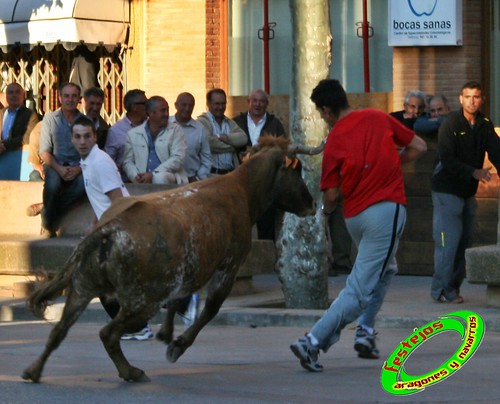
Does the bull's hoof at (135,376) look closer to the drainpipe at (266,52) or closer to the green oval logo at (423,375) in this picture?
the green oval logo at (423,375)

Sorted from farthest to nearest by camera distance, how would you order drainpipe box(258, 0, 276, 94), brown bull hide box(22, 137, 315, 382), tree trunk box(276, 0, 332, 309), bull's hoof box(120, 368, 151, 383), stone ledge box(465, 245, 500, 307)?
1. drainpipe box(258, 0, 276, 94)
2. tree trunk box(276, 0, 332, 309)
3. stone ledge box(465, 245, 500, 307)
4. bull's hoof box(120, 368, 151, 383)
5. brown bull hide box(22, 137, 315, 382)

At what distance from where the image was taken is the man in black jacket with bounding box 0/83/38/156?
18078 millimetres

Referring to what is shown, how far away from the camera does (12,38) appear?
Result: 21.8 meters

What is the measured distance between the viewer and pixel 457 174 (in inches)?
531

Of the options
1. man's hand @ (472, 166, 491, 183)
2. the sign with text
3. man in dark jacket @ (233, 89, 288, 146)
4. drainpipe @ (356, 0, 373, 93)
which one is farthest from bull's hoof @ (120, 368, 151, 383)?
drainpipe @ (356, 0, 373, 93)

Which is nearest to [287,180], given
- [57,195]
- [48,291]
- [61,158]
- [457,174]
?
[48,291]

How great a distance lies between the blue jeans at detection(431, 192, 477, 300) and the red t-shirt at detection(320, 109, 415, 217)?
3.78 meters

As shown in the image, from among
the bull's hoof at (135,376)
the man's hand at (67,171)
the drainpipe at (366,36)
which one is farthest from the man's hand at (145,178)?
the drainpipe at (366,36)

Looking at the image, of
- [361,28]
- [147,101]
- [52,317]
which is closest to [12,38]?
[361,28]

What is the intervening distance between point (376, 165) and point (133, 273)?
185 centimetres

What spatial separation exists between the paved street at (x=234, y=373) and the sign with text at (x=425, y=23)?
730 centimetres

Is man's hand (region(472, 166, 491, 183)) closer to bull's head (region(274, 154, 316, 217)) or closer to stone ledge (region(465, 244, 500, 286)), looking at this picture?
stone ledge (region(465, 244, 500, 286))

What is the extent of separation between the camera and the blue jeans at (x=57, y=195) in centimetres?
1520

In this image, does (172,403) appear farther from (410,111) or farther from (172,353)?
(410,111)
